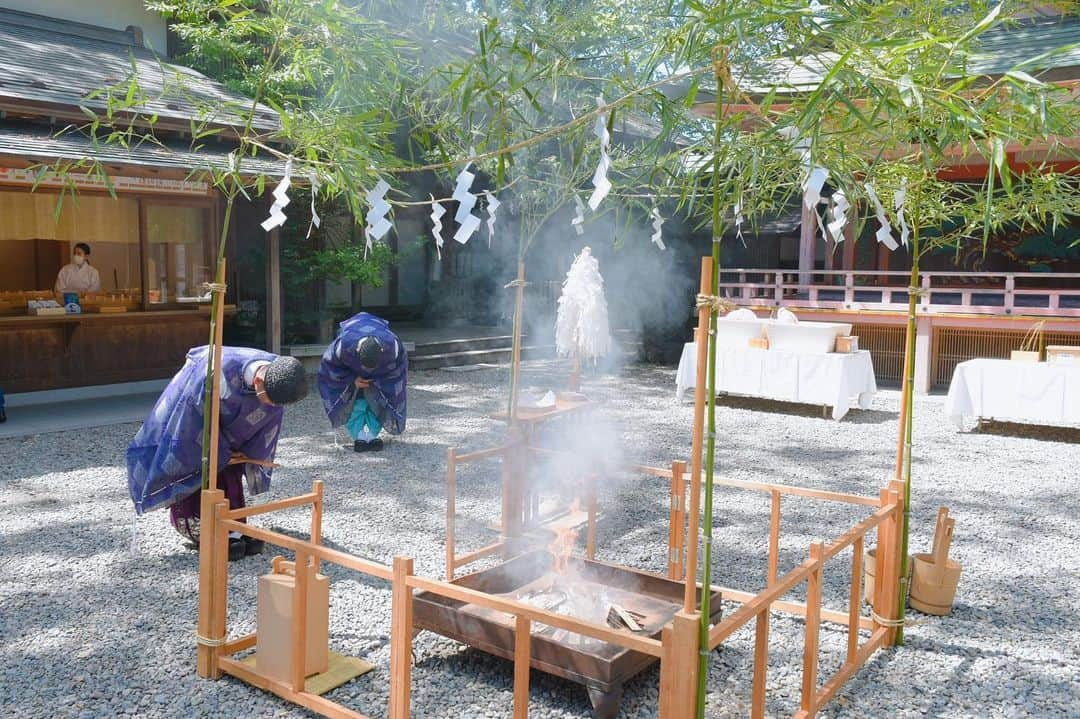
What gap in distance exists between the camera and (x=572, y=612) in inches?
142

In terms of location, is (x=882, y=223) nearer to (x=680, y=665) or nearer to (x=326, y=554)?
(x=680, y=665)

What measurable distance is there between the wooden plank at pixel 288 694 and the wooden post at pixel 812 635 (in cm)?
151

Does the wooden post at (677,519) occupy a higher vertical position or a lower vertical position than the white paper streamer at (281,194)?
lower

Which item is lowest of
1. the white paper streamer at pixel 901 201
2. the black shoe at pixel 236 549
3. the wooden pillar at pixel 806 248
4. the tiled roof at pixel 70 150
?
the black shoe at pixel 236 549

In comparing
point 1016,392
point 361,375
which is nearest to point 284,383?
point 361,375

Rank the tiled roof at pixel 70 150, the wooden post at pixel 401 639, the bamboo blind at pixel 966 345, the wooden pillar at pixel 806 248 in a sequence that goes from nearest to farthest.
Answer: the wooden post at pixel 401 639 < the tiled roof at pixel 70 150 < the bamboo blind at pixel 966 345 < the wooden pillar at pixel 806 248

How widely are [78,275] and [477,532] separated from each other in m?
6.65

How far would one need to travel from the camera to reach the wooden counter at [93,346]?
8.85 meters

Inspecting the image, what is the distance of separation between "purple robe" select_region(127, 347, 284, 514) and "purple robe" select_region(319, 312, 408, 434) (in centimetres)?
250

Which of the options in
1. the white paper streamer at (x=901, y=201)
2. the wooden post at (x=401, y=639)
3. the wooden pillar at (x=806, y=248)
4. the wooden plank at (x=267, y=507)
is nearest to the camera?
the wooden post at (x=401, y=639)

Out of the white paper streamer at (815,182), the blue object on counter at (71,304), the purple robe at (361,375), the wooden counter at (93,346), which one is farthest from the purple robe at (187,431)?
the blue object on counter at (71,304)

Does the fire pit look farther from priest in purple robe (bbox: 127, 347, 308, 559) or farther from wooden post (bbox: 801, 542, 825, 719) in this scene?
priest in purple robe (bbox: 127, 347, 308, 559)

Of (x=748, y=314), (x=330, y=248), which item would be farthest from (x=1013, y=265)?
(x=330, y=248)

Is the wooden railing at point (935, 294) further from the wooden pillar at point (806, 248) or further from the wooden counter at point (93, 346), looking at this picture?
the wooden counter at point (93, 346)
